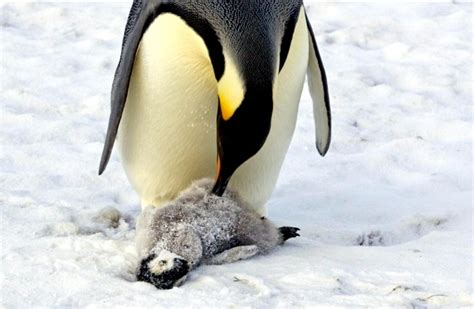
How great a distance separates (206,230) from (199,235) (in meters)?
0.04

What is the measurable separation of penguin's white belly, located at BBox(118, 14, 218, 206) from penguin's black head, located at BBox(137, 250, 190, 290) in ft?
1.87

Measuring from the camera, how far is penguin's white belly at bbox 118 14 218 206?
2713 mm

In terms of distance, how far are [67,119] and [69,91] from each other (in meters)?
0.47

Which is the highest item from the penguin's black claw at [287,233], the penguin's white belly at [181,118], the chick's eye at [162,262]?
the penguin's white belly at [181,118]

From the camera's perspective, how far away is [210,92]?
2.72 m

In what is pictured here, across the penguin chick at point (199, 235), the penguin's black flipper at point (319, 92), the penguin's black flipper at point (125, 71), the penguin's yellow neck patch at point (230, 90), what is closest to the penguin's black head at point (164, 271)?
the penguin chick at point (199, 235)

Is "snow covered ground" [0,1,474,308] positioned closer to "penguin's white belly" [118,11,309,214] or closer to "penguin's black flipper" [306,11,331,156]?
"penguin's white belly" [118,11,309,214]

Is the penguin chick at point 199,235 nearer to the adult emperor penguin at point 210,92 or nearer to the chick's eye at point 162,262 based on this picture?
the chick's eye at point 162,262

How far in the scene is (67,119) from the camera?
4.38 meters

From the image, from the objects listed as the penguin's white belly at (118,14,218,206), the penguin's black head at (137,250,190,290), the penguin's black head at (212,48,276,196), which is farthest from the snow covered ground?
the penguin's black head at (212,48,276,196)

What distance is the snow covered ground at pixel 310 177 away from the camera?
7.59 feet

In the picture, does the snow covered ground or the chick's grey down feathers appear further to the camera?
the chick's grey down feathers

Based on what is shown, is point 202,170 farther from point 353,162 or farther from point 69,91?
point 69,91

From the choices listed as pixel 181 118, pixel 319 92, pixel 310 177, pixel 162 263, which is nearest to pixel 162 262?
pixel 162 263
